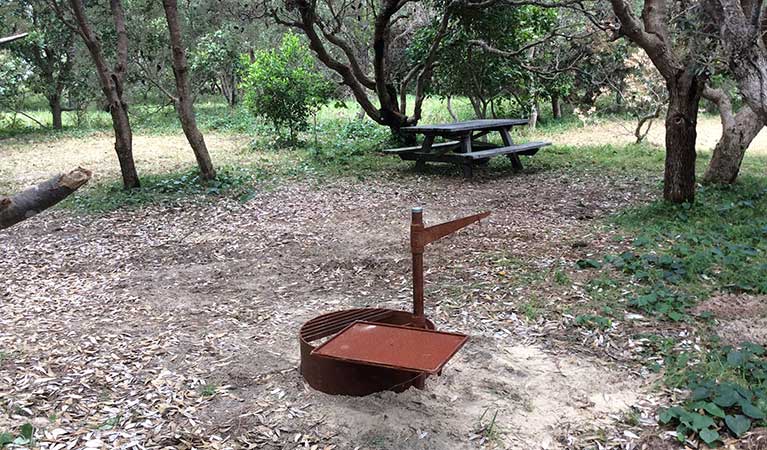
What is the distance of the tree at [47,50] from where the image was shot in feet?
50.2

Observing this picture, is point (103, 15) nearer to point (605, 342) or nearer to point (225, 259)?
point (225, 259)

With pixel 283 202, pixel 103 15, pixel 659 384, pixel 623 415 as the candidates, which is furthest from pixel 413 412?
pixel 103 15

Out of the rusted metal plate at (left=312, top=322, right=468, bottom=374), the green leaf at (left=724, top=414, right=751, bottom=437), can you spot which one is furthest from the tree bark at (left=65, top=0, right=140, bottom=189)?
the green leaf at (left=724, top=414, right=751, bottom=437)

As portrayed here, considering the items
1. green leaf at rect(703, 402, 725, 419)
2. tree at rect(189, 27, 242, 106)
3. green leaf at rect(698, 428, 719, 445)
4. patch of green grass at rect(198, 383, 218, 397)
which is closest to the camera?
green leaf at rect(698, 428, 719, 445)

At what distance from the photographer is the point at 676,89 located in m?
5.81

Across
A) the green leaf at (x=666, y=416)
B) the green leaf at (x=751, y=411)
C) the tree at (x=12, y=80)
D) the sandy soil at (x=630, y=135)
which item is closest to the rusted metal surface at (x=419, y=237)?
the green leaf at (x=666, y=416)

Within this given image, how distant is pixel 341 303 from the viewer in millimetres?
4535

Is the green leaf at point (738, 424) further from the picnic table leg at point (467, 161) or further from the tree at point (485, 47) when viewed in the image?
the tree at point (485, 47)

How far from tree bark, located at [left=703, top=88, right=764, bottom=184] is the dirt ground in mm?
770

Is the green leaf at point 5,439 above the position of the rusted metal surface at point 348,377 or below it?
below

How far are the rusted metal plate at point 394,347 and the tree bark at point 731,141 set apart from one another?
212 inches

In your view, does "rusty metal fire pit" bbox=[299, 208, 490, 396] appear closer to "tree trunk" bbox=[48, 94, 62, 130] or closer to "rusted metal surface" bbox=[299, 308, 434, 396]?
"rusted metal surface" bbox=[299, 308, 434, 396]

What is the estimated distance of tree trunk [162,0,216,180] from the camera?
7953 millimetres

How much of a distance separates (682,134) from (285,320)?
4040mm
